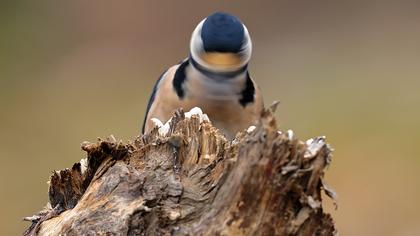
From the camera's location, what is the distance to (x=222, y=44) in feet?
6.70

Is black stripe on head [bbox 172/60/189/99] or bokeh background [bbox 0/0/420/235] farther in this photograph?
bokeh background [bbox 0/0/420/235]

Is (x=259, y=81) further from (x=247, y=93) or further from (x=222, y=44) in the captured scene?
(x=222, y=44)

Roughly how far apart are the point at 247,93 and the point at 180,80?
152 millimetres

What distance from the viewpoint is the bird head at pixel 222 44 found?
2.04m

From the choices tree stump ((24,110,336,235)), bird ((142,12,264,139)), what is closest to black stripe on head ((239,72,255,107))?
bird ((142,12,264,139))

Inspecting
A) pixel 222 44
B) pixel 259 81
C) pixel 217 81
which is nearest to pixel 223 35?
pixel 222 44

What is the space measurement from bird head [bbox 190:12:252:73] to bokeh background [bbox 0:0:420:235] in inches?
94.6

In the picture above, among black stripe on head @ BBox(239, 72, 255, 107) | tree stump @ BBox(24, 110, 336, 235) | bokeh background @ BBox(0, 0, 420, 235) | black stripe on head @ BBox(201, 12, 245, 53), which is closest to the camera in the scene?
tree stump @ BBox(24, 110, 336, 235)

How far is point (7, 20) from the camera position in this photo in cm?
715

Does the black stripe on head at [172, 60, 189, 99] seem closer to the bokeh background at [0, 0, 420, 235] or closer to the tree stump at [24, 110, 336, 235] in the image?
the tree stump at [24, 110, 336, 235]

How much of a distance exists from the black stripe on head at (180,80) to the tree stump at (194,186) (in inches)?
19.8

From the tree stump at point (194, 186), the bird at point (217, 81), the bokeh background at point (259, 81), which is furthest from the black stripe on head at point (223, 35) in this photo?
the bokeh background at point (259, 81)

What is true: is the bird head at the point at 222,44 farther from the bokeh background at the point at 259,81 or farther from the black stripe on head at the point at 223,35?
the bokeh background at the point at 259,81

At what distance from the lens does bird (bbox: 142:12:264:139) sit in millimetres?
2061
